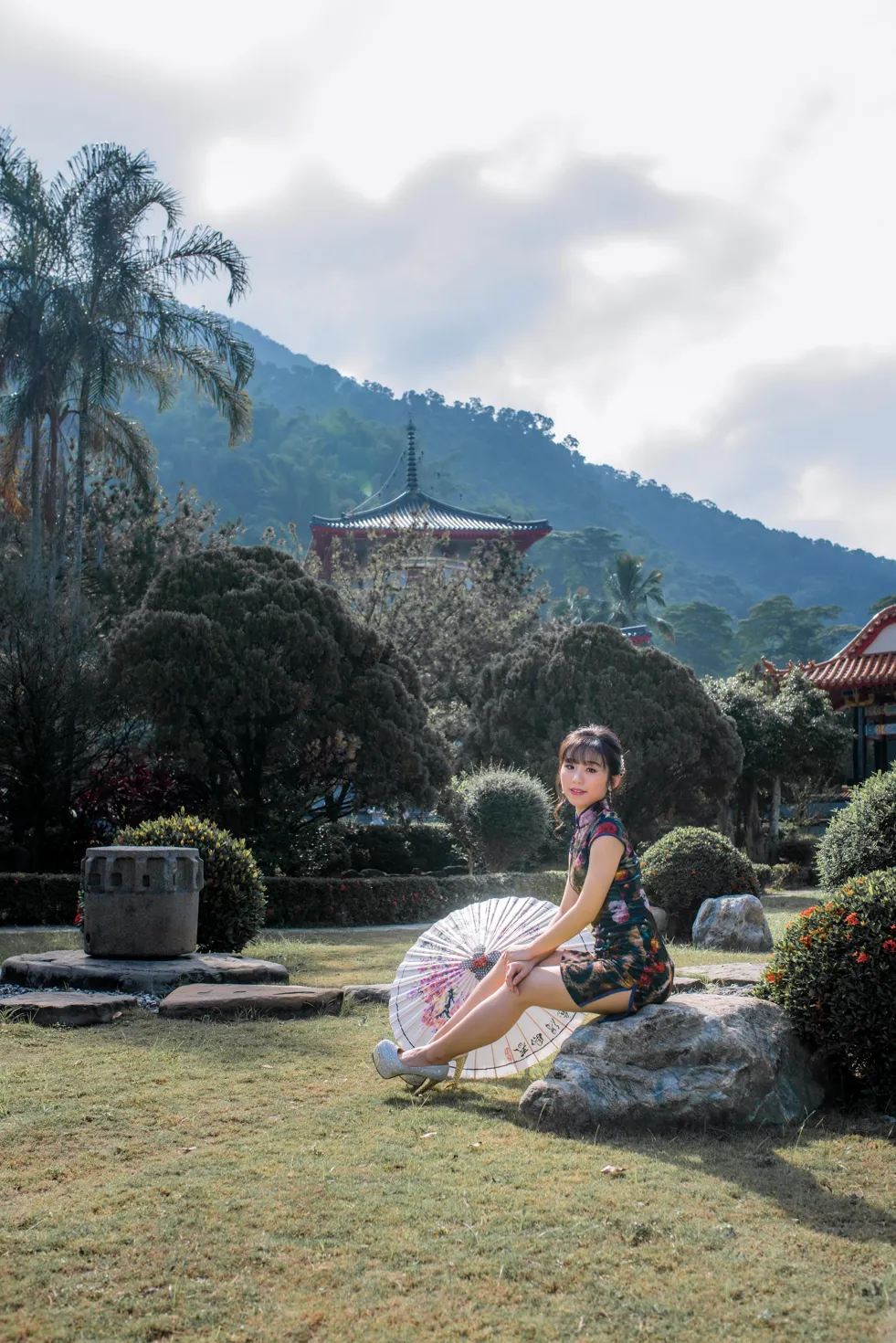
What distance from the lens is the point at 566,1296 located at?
9.53 feet

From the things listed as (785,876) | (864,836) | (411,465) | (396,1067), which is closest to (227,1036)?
(396,1067)

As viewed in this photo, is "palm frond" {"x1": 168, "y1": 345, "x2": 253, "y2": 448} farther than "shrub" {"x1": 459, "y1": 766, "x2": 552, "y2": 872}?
Yes

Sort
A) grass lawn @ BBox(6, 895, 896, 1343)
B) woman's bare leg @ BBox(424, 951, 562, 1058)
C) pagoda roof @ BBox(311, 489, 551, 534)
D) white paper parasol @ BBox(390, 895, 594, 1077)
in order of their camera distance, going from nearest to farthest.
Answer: grass lawn @ BBox(6, 895, 896, 1343)
woman's bare leg @ BBox(424, 951, 562, 1058)
white paper parasol @ BBox(390, 895, 594, 1077)
pagoda roof @ BBox(311, 489, 551, 534)

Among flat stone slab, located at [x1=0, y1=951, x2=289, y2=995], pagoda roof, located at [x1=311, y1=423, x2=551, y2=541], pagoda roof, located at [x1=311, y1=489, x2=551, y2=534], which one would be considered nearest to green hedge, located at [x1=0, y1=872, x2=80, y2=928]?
flat stone slab, located at [x1=0, y1=951, x2=289, y2=995]

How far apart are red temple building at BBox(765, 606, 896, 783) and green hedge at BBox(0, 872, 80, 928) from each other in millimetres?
17696

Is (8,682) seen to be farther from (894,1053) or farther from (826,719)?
(826,719)

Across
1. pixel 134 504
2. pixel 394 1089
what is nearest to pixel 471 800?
pixel 134 504

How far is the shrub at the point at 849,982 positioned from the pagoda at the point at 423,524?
106ft

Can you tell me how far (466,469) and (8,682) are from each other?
79.5 metres

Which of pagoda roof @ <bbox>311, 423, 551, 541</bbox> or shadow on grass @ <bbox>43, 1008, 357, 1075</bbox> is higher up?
pagoda roof @ <bbox>311, 423, 551, 541</bbox>

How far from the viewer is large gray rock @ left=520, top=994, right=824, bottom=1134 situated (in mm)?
4387

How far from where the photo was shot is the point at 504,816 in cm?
1708

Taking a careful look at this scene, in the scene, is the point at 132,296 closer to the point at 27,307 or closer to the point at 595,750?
the point at 27,307

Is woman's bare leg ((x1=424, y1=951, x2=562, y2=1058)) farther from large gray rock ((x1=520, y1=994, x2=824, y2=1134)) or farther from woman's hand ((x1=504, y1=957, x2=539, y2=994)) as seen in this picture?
large gray rock ((x1=520, y1=994, x2=824, y2=1134))
